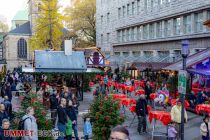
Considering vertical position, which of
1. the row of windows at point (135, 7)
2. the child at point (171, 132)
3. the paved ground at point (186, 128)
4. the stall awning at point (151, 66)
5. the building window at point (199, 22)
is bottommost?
the paved ground at point (186, 128)

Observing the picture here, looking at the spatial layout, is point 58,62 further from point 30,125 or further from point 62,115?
point 30,125

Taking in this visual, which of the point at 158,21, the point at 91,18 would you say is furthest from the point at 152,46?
the point at 91,18

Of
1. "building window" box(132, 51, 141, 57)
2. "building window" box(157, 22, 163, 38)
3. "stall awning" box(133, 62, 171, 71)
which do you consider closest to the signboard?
"stall awning" box(133, 62, 171, 71)

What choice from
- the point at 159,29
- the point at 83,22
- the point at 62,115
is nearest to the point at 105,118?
the point at 62,115

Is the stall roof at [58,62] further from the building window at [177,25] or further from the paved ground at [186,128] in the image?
the building window at [177,25]

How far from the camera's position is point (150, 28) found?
145 feet

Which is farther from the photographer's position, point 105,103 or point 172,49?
point 172,49

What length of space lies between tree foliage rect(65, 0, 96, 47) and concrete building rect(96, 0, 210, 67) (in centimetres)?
374

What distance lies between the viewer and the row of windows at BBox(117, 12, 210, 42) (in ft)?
110

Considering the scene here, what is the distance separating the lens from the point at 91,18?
69.6 meters

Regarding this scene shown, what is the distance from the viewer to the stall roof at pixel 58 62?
78.9ft

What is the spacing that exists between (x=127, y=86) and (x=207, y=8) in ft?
31.8

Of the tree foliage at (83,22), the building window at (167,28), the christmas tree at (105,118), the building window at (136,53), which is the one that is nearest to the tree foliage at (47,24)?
the building window at (136,53)

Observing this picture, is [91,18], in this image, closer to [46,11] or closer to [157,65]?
[46,11]
